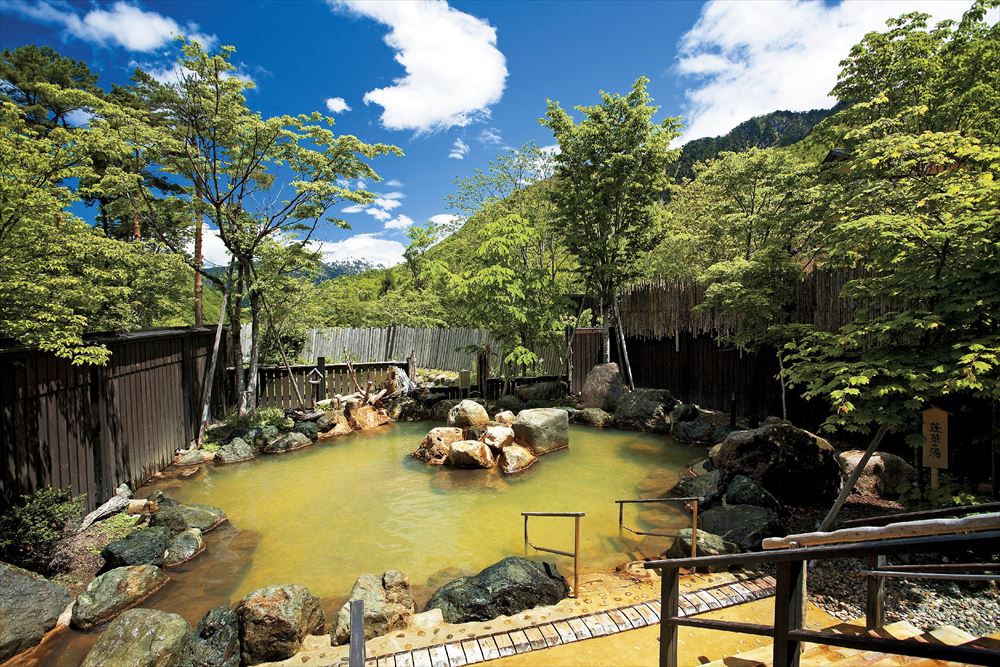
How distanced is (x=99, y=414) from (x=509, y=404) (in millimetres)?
9141

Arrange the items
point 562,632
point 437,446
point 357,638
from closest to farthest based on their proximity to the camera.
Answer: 1. point 357,638
2. point 562,632
3. point 437,446

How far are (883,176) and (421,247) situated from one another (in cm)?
2407

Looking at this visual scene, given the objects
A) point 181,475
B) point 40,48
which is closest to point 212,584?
point 181,475

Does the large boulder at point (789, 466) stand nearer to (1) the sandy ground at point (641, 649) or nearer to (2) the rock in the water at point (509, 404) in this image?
(1) the sandy ground at point (641, 649)

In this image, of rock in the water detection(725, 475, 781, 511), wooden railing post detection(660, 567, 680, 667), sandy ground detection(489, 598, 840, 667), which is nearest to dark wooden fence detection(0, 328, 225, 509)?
sandy ground detection(489, 598, 840, 667)

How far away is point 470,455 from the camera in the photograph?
376 inches

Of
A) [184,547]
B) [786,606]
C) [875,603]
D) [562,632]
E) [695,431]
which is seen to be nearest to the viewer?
[786,606]

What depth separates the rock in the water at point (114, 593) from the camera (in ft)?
15.6

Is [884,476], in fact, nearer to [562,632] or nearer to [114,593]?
[562,632]

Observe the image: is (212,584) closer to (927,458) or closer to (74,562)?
(74,562)

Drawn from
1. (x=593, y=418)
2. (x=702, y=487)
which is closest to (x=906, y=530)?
(x=702, y=487)

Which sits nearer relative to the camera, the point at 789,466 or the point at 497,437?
the point at 789,466

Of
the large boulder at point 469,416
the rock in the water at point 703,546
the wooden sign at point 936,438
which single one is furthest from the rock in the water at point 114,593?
the wooden sign at point 936,438

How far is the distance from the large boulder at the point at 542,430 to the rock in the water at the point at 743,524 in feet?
14.1
